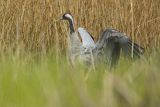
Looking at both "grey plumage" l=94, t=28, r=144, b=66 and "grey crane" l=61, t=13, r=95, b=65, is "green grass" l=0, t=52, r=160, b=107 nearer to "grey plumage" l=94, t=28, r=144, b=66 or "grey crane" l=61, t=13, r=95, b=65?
"grey crane" l=61, t=13, r=95, b=65

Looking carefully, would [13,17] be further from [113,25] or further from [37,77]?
[37,77]

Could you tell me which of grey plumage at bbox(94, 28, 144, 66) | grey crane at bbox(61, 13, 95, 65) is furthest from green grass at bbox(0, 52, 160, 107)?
grey plumage at bbox(94, 28, 144, 66)

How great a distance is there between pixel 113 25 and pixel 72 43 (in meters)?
0.62

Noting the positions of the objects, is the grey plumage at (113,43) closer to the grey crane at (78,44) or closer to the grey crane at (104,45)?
the grey crane at (104,45)

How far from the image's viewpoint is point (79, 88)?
3.62ft

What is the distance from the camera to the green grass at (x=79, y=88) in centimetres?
111

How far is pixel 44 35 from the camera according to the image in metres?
4.95

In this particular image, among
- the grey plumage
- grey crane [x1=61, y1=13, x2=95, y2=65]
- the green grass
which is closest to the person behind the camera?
the green grass

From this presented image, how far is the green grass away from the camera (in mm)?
1106

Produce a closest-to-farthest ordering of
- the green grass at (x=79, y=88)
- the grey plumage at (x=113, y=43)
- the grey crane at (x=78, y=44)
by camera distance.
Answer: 1. the green grass at (x=79, y=88)
2. the grey crane at (x=78, y=44)
3. the grey plumage at (x=113, y=43)

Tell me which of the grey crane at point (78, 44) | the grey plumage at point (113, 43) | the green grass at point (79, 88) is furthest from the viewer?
the grey plumage at point (113, 43)

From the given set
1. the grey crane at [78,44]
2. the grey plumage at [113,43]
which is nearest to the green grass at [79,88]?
the grey crane at [78,44]

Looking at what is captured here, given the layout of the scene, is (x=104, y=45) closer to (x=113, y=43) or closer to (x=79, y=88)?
(x=113, y=43)

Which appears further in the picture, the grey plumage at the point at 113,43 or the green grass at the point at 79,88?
the grey plumage at the point at 113,43
